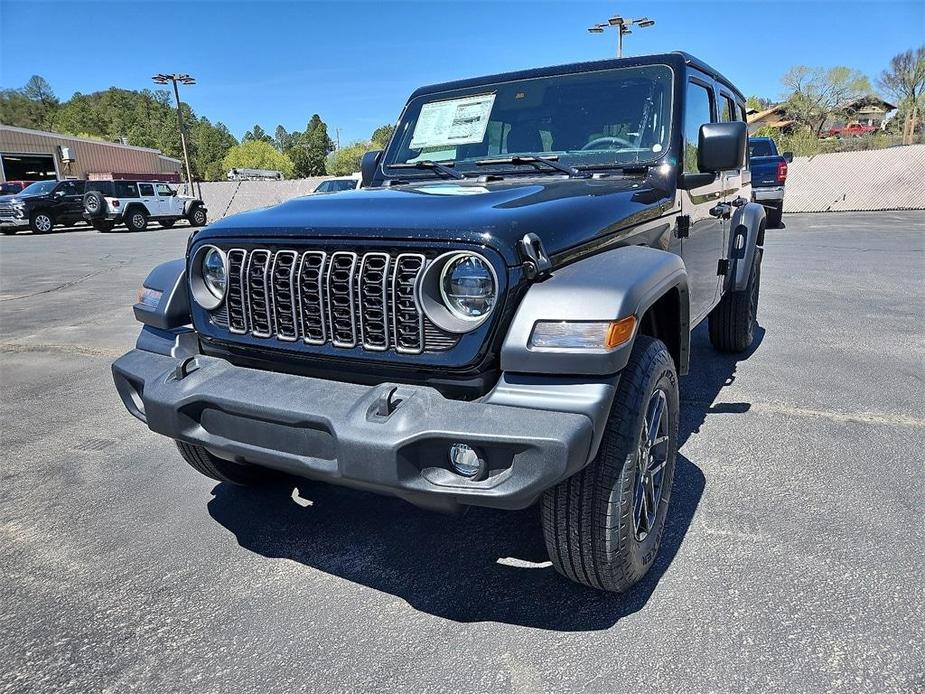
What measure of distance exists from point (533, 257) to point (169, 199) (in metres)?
26.0

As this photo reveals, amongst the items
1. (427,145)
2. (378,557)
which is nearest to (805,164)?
(427,145)

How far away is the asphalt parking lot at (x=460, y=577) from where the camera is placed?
203 centimetres

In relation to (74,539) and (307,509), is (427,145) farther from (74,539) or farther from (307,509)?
(74,539)

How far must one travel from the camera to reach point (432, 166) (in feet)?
10.9

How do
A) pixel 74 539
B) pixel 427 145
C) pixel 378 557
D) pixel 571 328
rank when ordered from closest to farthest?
1. pixel 571 328
2. pixel 378 557
3. pixel 74 539
4. pixel 427 145

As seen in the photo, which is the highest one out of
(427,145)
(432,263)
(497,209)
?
(427,145)

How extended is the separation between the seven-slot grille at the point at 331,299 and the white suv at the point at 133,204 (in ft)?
77.3

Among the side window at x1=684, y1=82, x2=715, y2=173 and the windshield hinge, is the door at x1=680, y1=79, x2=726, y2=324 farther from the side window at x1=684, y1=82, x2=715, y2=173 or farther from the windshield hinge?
the windshield hinge

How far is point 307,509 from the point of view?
3.07m

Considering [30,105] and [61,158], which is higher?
[30,105]

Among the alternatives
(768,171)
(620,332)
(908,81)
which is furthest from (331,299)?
(908,81)

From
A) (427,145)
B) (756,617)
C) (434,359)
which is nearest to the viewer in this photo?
(434,359)

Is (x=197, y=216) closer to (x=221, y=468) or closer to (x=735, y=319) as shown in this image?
(x=735, y=319)

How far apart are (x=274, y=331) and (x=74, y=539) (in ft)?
4.84
